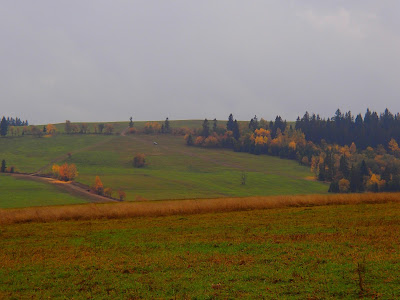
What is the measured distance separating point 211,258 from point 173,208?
55.7 feet

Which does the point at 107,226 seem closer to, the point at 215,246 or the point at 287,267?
the point at 215,246

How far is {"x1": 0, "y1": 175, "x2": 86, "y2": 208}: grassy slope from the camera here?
159125mm

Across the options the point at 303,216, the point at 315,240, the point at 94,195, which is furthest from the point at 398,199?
the point at 94,195

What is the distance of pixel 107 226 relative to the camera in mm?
31766

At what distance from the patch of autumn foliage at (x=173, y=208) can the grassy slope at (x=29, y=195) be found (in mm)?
124327

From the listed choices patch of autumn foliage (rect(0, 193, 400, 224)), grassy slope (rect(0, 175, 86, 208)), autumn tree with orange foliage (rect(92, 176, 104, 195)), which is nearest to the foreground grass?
patch of autumn foliage (rect(0, 193, 400, 224))

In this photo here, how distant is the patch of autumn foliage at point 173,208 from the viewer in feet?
117

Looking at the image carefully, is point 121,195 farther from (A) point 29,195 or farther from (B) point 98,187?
(A) point 29,195

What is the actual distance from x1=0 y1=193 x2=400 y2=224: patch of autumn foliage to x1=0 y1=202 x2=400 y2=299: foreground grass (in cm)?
328

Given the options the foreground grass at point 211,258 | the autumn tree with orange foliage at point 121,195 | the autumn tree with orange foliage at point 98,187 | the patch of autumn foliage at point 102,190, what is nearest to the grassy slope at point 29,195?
the patch of autumn foliage at point 102,190

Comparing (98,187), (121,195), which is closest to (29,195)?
(98,187)

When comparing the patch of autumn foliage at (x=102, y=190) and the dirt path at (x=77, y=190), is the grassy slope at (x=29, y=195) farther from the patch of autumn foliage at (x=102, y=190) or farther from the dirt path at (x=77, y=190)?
the patch of autumn foliage at (x=102, y=190)

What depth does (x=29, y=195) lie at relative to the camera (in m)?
170

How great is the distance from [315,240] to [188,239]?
6.94 m
